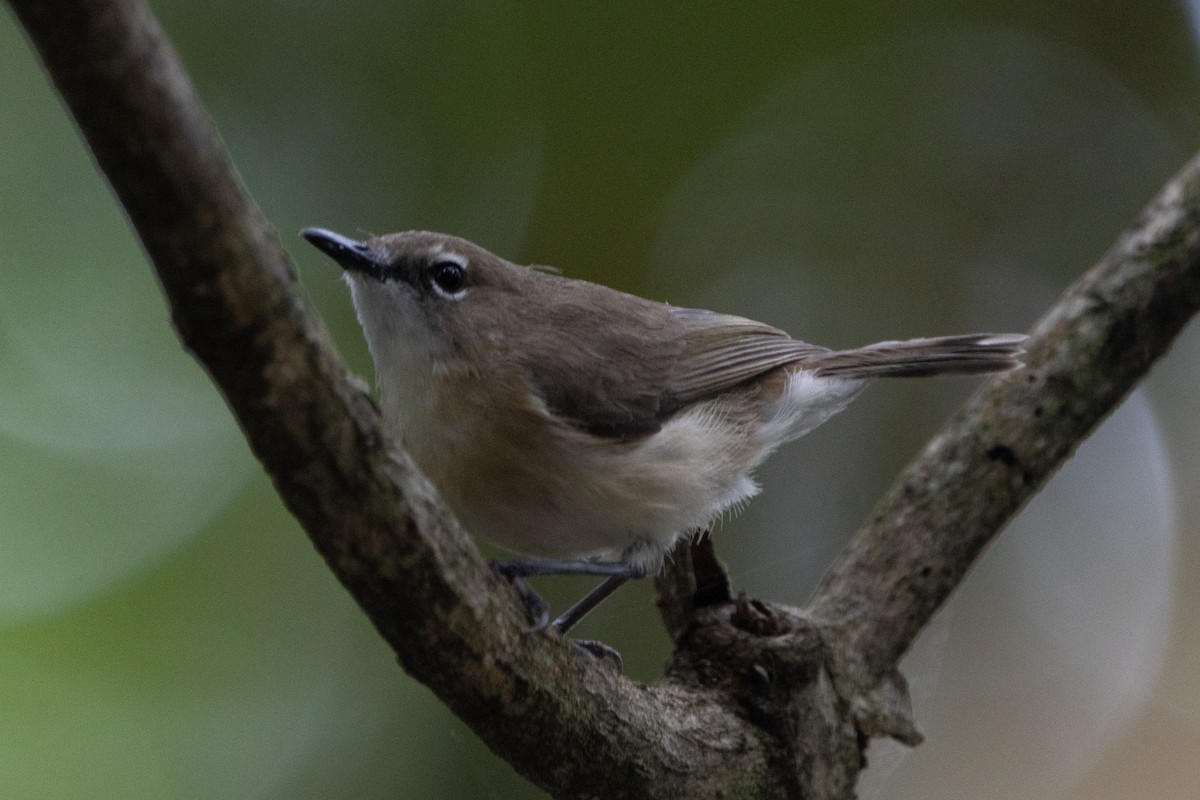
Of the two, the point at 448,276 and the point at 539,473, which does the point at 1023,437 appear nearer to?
the point at 539,473

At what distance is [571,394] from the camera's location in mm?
3479

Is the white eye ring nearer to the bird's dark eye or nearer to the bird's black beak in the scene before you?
the bird's dark eye

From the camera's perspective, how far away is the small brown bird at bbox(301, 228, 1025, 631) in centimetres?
325

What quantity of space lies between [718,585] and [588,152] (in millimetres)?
2798

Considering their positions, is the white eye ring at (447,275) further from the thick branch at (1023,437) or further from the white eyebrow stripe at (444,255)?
the thick branch at (1023,437)

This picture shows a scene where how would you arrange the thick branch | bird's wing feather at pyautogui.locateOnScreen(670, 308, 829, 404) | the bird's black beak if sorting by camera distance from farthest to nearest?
bird's wing feather at pyautogui.locateOnScreen(670, 308, 829, 404) < the thick branch < the bird's black beak

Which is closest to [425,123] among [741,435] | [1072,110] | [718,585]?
[741,435]

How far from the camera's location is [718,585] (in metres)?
3.49

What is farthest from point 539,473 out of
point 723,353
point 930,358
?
point 930,358

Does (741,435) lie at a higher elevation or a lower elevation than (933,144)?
lower

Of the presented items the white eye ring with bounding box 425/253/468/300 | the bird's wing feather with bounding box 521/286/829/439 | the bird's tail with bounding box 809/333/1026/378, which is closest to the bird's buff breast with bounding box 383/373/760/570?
the bird's wing feather with bounding box 521/286/829/439

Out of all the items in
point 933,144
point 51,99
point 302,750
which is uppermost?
point 933,144

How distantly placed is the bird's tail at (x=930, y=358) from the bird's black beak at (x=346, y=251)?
188 centimetres

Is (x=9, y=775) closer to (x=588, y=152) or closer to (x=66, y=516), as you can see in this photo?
(x=66, y=516)
